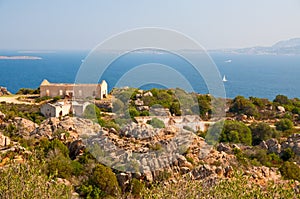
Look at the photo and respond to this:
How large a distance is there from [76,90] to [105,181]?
17787 millimetres

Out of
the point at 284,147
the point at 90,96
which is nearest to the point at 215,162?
the point at 284,147

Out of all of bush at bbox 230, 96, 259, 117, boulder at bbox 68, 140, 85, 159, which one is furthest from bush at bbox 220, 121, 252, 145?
boulder at bbox 68, 140, 85, 159

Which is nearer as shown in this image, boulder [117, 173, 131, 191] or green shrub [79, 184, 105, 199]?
green shrub [79, 184, 105, 199]

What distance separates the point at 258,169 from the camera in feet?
A: 46.9

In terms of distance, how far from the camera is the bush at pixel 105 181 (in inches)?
495

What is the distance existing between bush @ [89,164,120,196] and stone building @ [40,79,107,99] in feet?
53.8

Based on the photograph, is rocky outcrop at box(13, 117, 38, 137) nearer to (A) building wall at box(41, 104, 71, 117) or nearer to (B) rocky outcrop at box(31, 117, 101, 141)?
(B) rocky outcrop at box(31, 117, 101, 141)

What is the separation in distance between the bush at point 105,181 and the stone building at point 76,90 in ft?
53.8

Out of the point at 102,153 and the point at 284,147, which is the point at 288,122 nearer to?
the point at 284,147

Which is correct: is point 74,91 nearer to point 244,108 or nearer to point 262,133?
point 244,108

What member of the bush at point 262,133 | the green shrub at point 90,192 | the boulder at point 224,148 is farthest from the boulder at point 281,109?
the green shrub at point 90,192

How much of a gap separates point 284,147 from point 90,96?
15871mm

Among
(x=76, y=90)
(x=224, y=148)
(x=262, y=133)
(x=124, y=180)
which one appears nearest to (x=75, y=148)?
(x=124, y=180)

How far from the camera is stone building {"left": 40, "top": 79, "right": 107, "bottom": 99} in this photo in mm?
29484
